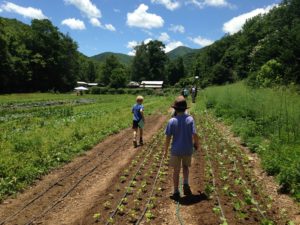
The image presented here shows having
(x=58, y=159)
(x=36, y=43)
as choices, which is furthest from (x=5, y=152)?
(x=36, y=43)

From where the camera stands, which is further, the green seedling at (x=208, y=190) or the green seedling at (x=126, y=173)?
the green seedling at (x=126, y=173)

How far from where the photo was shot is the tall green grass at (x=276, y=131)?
8.40m

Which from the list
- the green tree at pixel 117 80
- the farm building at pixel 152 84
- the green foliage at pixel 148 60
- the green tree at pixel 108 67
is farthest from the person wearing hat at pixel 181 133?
the green tree at pixel 108 67

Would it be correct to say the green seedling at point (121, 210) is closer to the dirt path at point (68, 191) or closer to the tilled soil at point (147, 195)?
the tilled soil at point (147, 195)

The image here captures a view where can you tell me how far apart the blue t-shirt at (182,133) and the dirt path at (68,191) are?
7.44 feet

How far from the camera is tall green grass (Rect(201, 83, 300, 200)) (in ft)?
27.6

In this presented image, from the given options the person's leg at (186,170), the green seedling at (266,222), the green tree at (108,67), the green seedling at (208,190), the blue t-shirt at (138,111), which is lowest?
the green seedling at (208,190)

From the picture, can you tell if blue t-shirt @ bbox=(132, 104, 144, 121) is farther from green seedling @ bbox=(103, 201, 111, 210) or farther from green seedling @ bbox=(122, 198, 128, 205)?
green seedling @ bbox=(103, 201, 111, 210)

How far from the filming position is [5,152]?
448 inches

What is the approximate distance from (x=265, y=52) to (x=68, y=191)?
106ft

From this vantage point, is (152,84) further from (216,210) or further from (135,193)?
(216,210)

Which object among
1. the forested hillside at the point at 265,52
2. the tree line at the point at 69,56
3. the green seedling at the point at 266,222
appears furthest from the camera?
the tree line at the point at 69,56

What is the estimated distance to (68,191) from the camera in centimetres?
859

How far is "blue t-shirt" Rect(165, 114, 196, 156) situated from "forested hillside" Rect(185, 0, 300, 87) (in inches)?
436
